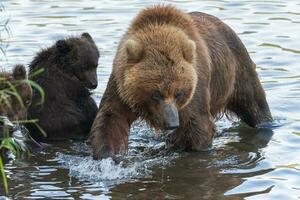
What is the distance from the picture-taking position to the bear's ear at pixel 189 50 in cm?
1009

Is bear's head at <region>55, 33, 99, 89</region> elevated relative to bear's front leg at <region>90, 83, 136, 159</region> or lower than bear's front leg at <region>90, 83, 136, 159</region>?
elevated

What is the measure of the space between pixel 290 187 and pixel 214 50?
2108mm

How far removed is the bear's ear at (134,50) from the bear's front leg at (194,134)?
0.97 meters

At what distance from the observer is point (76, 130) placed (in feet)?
38.4

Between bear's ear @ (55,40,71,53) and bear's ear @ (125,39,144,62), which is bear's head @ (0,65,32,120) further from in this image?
bear's ear @ (55,40,71,53)

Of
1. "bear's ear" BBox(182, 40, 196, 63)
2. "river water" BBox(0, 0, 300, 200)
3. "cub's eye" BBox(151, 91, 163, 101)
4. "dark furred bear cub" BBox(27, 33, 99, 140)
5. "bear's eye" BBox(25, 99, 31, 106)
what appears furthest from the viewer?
"dark furred bear cub" BBox(27, 33, 99, 140)

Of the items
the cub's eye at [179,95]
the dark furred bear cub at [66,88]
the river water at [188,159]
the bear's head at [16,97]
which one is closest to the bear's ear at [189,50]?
the cub's eye at [179,95]

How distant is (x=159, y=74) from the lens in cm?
986

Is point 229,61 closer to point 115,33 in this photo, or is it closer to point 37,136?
point 37,136

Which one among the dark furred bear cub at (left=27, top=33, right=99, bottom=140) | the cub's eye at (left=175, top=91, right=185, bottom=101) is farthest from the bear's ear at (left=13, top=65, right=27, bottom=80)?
the cub's eye at (left=175, top=91, right=185, bottom=101)

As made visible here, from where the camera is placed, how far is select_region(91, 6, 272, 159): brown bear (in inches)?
391

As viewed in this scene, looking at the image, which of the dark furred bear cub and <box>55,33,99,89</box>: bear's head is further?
<box>55,33,99,89</box>: bear's head

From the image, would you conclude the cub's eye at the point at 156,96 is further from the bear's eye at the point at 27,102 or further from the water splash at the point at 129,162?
the bear's eye at the point at 27,102

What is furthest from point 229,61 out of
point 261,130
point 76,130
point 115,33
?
point 115,33
